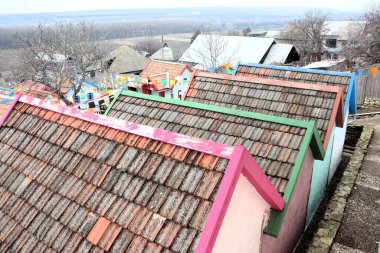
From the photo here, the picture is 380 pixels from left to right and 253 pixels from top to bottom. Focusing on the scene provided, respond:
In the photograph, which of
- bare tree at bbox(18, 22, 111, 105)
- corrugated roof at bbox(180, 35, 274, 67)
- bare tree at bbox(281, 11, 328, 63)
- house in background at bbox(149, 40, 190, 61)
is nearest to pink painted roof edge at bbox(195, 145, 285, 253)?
bare tree at bbox(18, 22, 111, 105)

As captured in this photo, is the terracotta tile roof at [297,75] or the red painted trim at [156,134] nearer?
→ the red painted trim at [156,134]

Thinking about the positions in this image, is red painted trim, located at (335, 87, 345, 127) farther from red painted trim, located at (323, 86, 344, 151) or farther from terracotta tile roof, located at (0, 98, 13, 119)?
terracotta tile roof, located at (0, 98, 13, 119)

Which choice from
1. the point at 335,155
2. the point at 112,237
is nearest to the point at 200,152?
the point at 112,237

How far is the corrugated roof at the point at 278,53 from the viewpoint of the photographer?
42.6m

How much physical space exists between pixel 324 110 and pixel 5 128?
24.4 ft

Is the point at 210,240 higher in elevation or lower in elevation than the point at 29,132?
higher

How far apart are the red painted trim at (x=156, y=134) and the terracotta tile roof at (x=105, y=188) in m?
0.01

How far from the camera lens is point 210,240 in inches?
119

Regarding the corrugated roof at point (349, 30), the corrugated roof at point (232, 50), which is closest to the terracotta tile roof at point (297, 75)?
the corrugated roof at point (232, 50)

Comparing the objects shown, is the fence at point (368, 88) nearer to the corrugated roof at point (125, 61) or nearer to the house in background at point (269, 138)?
the house in background at point (269, 138)

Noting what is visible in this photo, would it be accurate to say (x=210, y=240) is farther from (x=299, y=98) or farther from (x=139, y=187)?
(x=299, y=98)

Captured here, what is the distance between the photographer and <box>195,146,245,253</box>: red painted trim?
3018 millimetres

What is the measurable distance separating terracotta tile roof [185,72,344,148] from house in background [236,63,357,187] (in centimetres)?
150

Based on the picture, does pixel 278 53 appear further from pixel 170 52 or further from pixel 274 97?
pixel 274 97
